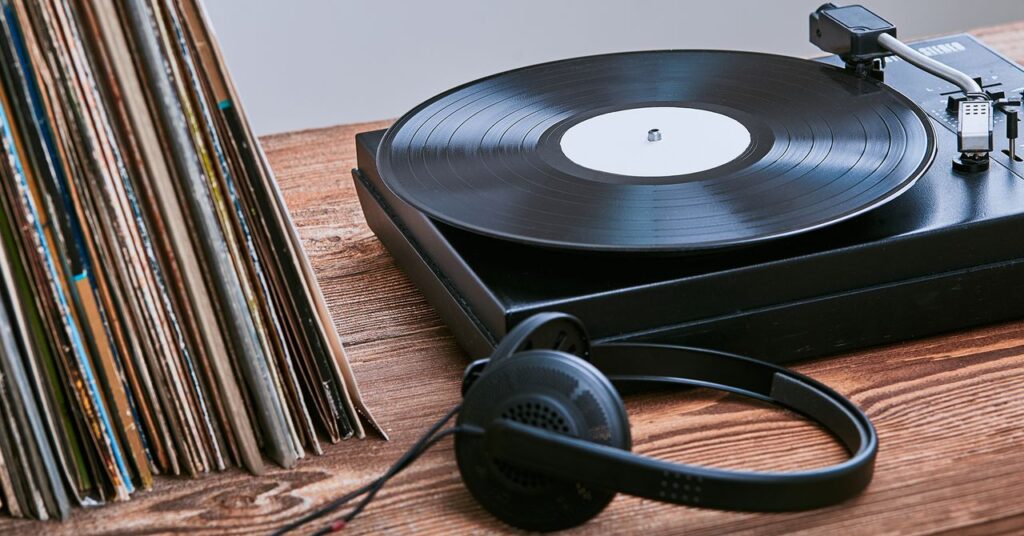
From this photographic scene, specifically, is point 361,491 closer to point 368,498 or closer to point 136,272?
point 368,498

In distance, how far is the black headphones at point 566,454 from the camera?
0.64 m

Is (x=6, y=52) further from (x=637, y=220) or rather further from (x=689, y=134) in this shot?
(x=689, y=134)

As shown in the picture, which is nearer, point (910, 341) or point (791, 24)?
point (910, 341)

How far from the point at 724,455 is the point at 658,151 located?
289mm

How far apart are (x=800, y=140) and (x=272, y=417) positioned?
465mm

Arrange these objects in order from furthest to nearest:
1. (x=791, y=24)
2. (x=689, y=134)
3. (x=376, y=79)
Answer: (x=791, y=24), (x=376, y=79), (x=689, y=134)

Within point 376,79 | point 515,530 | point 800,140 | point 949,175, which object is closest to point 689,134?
point 800,140

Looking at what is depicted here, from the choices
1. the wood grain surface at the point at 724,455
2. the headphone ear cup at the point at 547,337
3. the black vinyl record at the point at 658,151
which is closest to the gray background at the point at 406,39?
the black vinyl record at the point at 658,151

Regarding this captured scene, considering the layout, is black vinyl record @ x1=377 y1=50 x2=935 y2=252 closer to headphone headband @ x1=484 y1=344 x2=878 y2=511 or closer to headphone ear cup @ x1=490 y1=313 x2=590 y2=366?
headphone ear cup @ x1=490 y1=313 x2=590 y2=366

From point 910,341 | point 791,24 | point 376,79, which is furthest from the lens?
point 791,24

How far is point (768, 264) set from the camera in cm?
81

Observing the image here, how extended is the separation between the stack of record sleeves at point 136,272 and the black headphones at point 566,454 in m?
0.12

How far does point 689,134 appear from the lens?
100 cm

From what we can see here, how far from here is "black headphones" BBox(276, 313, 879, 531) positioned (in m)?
0.64
